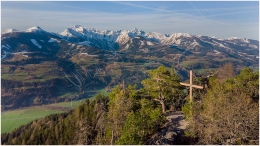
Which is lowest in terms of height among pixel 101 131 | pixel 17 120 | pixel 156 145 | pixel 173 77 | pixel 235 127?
pixel 17 120

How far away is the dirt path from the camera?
56.1 ft

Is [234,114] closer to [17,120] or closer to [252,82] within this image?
[252,82]

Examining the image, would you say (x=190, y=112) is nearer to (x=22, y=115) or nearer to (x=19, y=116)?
(x=19, y=116)

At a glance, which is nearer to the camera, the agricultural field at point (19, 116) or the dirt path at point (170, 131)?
the dirt path at point (170, 131)

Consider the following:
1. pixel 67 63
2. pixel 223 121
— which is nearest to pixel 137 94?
pixel 223 121

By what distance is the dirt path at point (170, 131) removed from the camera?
1711 cm

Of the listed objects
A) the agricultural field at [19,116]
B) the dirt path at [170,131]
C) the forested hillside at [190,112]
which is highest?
the forested hillside at [190,112]

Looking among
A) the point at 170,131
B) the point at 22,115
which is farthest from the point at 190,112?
the point at 22,115

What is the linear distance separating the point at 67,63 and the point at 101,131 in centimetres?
16286

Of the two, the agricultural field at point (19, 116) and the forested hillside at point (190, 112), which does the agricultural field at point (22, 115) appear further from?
the forested hillside at point (190, 112)

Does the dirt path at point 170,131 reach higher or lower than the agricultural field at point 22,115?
higher

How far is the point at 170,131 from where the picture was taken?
757 inches

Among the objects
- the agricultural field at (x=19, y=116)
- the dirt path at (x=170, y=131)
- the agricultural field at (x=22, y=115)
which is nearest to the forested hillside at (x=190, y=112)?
the dirt path at (x=170, y=131)

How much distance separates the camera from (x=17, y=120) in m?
87.2
